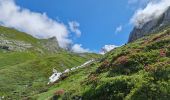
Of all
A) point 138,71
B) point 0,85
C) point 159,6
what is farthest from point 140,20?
point 138,71

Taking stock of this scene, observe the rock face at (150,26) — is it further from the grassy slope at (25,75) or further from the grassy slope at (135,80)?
the grassy slope at (135,80)

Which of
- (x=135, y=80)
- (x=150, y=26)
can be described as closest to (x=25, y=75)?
(x=150, y=26)

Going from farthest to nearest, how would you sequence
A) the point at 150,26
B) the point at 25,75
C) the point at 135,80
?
the point at 150,26
the point at 25,75
the point at 135,80

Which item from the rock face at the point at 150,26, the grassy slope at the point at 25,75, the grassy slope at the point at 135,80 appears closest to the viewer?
the grassy slope at the point at 135,80

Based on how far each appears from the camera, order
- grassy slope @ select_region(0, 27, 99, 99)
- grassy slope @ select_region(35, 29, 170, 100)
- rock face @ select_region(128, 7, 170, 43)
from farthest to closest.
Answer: rock face @ select_region(128, 7, 170, 43) < grassy slope @ select_region(0, 27, 99, 99) < grassy slope @ select_region(35, 29, 170, 100)

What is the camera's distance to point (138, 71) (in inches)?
1316

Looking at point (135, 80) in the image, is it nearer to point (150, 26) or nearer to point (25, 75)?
point (25, 75)

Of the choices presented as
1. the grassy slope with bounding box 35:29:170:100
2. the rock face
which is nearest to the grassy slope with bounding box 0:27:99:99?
the rock face

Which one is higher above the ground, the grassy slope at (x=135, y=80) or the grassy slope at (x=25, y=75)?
the grassy slope at (x=25, y=75)

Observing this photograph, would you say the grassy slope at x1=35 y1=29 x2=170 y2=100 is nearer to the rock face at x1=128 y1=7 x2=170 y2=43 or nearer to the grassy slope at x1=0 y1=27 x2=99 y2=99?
the grassy slope at x1=0 y1=27 x2=99 y2=99

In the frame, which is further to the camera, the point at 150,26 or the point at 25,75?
the point at 150,26

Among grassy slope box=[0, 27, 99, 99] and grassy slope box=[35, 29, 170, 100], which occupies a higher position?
grassy slope box=[0, 27, 99, 99]

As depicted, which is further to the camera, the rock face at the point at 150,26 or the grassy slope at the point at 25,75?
the rock face at the point at 150,26

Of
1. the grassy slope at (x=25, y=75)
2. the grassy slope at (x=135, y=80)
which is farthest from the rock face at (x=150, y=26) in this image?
the grassy slope at (x=135, y=80)
